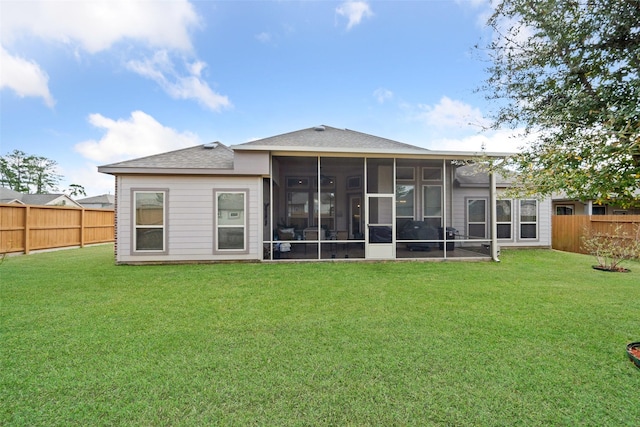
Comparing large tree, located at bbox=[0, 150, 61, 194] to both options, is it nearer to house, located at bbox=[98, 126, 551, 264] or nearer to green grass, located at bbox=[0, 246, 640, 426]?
house, located at bbox=[98, 126, 551, 264]

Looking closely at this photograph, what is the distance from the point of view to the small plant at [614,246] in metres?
7.07

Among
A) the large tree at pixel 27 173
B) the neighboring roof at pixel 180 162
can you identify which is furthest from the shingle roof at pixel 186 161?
the large tree at pixel 27 173

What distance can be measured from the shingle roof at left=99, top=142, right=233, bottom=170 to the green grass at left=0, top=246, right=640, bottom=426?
3.30 metres

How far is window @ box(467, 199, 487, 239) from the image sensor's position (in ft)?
35.5

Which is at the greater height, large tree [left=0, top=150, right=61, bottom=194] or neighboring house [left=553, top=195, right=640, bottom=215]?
large tree [left=0, top=150, right=61, bottom=194]

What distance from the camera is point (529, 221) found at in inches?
427

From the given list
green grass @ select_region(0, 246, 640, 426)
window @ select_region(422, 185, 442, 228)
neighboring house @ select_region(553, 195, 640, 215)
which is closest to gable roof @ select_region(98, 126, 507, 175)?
window @ select_region(422, 185, 442, 228)

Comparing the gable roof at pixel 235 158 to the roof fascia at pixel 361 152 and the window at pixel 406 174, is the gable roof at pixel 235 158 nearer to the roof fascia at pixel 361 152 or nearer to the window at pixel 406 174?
the roof fascia at pixel 361 152

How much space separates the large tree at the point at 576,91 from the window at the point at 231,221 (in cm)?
620

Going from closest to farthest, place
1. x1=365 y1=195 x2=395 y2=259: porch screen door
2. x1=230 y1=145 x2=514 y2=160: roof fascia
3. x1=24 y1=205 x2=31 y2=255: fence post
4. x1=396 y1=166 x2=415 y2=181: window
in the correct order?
x1=230 y1=145 x2=514 y2=160: roof fascia, x1=365 y1=195 x2=395 y2=259: porch screen door, x1=24 y1=205 x2=31 y2=255: fence post, x1=396 y1=166 x2=415 y2=181: window

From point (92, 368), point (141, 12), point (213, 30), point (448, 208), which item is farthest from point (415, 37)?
point (92, 368)

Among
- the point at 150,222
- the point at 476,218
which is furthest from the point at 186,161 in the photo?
the point at 476,218

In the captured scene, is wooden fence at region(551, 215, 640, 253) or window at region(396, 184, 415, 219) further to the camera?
window at region(396, 184, 415, 219)

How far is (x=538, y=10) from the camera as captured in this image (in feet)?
9.94
